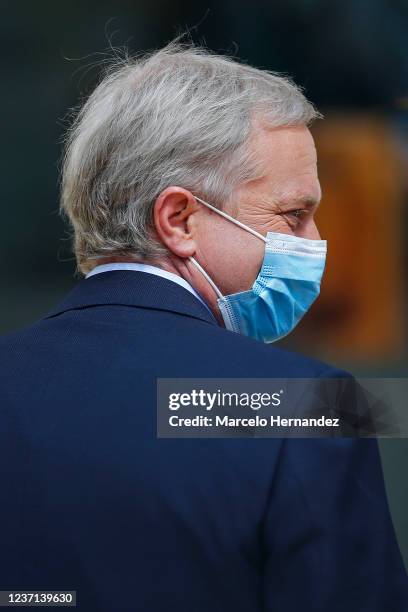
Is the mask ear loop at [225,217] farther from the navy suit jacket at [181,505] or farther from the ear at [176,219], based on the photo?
the navy suit jacket at [181,505]

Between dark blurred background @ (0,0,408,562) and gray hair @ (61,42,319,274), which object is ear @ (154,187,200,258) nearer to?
gray hair @ (61,42,319,274)

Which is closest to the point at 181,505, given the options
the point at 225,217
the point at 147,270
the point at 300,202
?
the point at 147,270

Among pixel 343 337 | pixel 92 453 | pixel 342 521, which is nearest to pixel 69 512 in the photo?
pixel 92 453

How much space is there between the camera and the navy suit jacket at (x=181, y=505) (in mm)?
1379

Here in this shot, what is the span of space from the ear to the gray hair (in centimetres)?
2

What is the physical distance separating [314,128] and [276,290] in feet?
9.67

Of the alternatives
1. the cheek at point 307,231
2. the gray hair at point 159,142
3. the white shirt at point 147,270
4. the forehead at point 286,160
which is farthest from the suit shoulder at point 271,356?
the cheek at point 307,231

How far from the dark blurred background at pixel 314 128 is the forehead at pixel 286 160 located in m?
2.81

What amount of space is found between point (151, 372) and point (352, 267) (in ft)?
11.1

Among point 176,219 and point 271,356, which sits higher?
point 176,219

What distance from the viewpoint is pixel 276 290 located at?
1.92 m

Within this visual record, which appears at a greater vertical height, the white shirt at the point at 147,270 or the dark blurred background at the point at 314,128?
the dark blurred background at the point at 314,128

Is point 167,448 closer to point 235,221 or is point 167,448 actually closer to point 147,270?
point 147,270

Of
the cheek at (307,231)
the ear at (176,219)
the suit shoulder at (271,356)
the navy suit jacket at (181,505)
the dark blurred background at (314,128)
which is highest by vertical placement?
the dark blurred background at (314,128)
